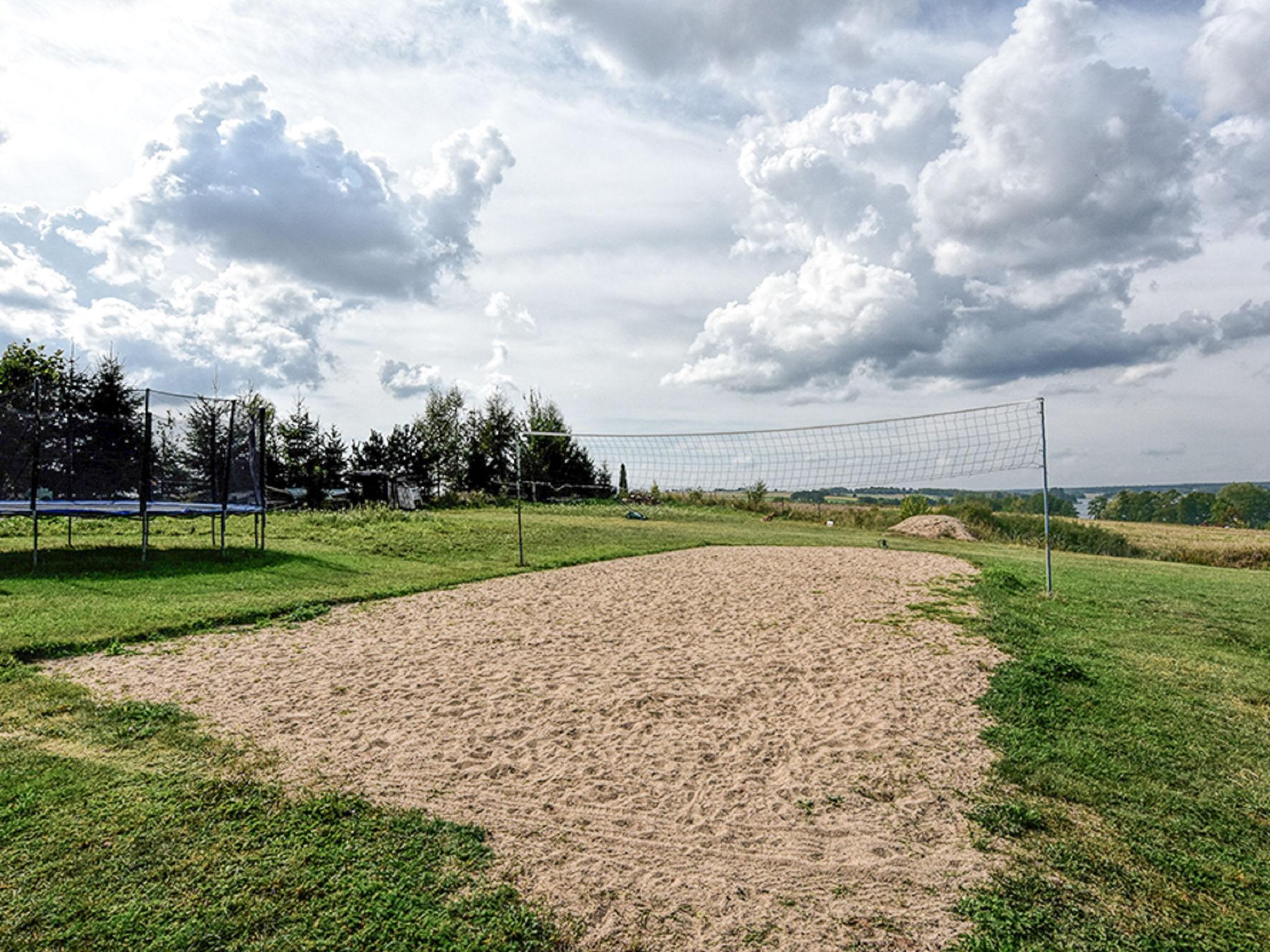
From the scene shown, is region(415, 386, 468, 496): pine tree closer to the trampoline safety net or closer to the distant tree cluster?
the trampoline safety net

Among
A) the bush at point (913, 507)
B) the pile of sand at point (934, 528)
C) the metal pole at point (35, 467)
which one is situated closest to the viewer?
the metal pole at point (35, 467)

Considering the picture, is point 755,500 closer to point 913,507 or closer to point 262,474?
point 913,507

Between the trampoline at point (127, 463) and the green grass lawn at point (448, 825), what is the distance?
11.6 feet

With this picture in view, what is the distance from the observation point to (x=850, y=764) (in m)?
4.40

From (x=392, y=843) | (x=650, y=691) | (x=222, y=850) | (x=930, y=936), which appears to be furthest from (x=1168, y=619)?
(x=222, y=850)

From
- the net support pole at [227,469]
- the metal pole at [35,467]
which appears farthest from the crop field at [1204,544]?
the metal pole at [35,467]

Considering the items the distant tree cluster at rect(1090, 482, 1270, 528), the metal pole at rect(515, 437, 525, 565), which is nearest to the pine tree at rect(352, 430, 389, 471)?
the metal pole at rect(515, 437, 525, 565)

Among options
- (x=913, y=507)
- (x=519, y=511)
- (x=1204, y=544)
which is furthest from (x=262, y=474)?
(x=1204, y=544)

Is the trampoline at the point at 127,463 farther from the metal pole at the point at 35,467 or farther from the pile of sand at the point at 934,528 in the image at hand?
the pile of sand at the point at 934,528

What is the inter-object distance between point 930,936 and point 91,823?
3.73m

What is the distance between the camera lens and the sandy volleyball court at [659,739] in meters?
3.13

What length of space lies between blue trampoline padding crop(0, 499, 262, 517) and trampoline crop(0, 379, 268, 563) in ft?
0.05

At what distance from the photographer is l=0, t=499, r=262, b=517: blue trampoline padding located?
10.6 meters

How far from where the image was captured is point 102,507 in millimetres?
11023
